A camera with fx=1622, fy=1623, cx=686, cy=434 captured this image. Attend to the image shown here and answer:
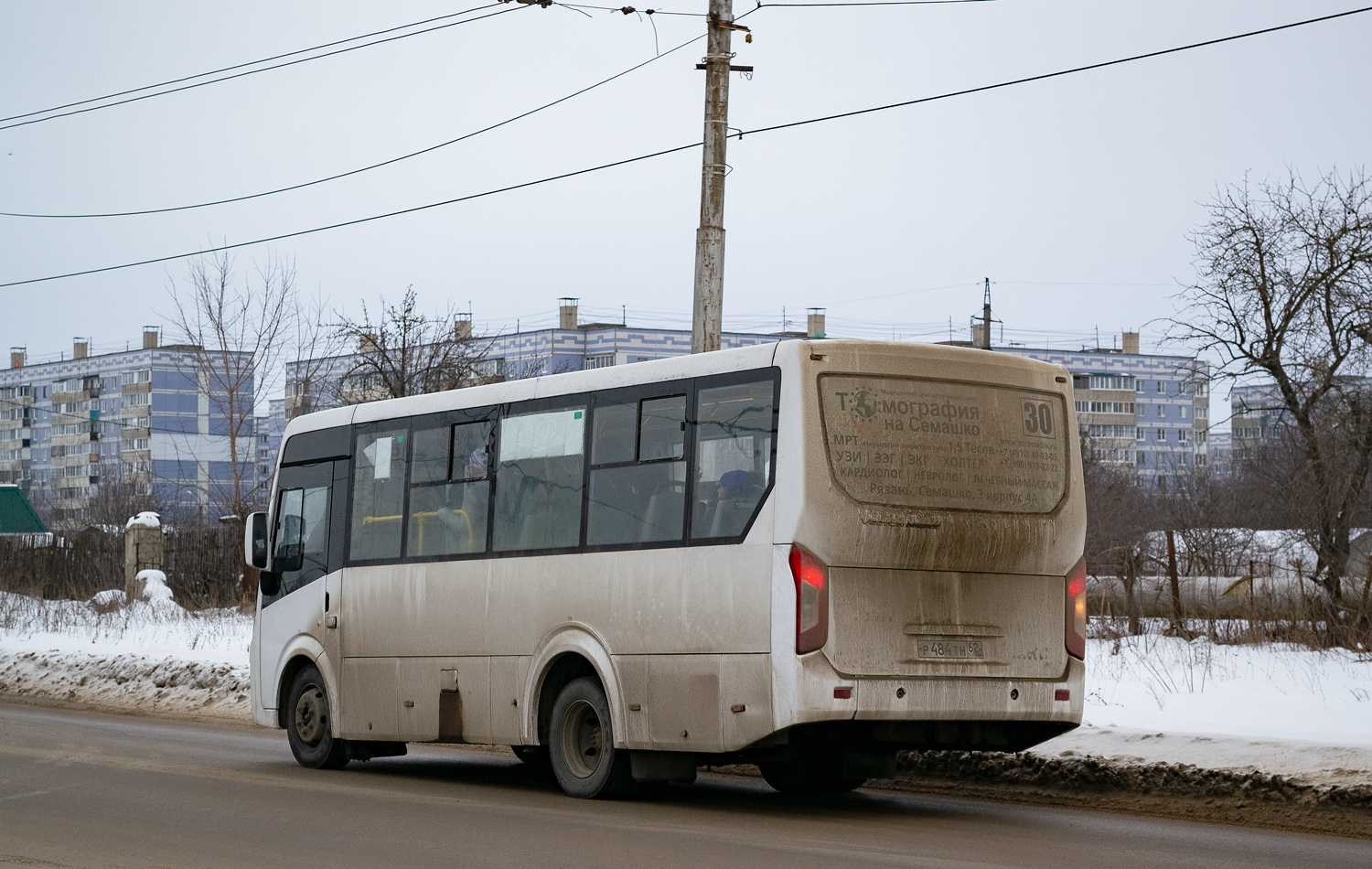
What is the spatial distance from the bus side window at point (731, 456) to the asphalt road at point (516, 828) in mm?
1858

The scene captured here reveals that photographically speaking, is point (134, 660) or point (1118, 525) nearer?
point (134, 660)

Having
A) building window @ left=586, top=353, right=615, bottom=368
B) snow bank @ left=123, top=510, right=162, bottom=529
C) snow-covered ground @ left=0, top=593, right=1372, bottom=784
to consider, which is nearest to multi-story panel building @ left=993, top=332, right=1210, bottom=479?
building window @ left=586, top=353, right=615, bottom=368

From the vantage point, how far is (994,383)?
1038 cm

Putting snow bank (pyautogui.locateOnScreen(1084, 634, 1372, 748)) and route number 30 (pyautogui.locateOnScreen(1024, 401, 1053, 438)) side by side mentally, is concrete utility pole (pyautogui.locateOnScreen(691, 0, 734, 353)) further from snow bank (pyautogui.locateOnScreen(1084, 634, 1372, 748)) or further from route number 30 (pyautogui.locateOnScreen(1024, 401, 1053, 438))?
route number 30 (pyautogui.locateOnScreen(1024, 401, 1053, 438))

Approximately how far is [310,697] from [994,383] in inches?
273

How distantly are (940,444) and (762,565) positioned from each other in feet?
4.53

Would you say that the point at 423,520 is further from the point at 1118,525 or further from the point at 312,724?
the point at 1118,525

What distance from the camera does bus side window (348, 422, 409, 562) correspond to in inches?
520

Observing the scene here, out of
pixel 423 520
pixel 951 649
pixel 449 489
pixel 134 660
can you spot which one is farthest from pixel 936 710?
pixel 134 660

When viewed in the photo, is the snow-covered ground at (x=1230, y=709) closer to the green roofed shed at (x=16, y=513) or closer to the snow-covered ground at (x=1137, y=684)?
the snow-covered ground at (x=1137, y=684)

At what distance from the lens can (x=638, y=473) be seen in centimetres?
1085

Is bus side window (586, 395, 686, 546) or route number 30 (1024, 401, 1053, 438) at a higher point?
route number 30 (1024, 401, 1053, 438)

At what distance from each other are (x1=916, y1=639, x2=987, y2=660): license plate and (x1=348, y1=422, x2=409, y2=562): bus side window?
Answer: 496 centimetres

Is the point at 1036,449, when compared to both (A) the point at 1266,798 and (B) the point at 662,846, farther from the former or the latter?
(B) the point at 662,846
